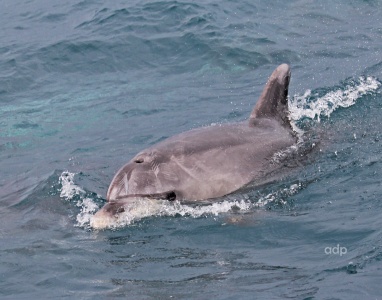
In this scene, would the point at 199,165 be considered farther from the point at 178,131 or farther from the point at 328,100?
the point at 328,100

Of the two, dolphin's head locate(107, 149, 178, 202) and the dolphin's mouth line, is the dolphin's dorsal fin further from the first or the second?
the dolphin's mouth line

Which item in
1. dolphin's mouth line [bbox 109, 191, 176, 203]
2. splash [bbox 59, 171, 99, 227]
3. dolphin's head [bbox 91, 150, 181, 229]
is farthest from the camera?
splash [bbox 59, 171, 99, 227]

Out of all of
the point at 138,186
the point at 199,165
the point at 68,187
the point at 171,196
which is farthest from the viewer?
the point at 68,187

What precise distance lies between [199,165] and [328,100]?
5.88m

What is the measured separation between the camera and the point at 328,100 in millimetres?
17094

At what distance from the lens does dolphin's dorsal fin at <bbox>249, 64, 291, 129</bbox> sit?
13.7 metres

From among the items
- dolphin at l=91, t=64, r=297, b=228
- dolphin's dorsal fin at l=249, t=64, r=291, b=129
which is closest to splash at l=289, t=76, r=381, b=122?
dolphin's dorsal fin at l=249, t=64, r=291, b=129

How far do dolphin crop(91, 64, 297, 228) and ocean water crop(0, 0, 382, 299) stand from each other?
254 millimetres

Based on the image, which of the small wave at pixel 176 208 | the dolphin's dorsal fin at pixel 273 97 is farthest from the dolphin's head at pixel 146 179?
the dolphin's dorsal fin at pixel 273 97

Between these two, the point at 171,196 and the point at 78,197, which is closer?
the point at 171,196

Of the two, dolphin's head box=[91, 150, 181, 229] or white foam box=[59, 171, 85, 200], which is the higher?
dolphin's head box=[91, 150, 181, 229]

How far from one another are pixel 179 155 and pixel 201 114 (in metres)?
6.45

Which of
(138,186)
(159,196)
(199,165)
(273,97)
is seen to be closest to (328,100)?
(273,97)

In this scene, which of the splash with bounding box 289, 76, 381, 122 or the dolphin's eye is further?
the splash with bounding box 289, 76, 381, 122
